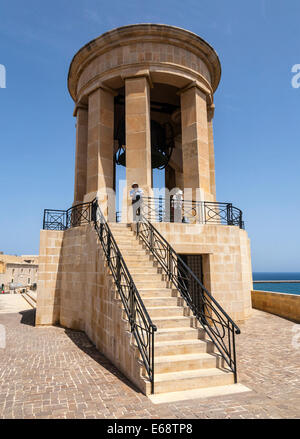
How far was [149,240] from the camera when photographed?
10156 millimetres

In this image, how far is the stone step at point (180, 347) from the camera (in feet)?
18.2

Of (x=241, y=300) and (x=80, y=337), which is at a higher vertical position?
(x=241, y=300)

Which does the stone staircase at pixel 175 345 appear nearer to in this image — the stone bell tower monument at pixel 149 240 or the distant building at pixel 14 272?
the stone bell tower monument at pixel 149 240

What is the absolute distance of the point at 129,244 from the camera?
9766 millimetres

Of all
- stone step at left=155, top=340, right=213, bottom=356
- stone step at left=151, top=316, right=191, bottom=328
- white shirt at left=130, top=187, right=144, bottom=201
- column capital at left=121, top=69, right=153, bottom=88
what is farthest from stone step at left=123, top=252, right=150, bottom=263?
column capital at left=121, top=69, right=153, bottom=88

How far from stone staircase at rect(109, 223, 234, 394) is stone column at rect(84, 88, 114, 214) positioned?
23.3 feet

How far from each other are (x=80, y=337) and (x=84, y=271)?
89.0 inches

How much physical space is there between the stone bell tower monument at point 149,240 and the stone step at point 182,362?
0.06 ft

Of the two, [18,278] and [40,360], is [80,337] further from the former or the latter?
[18,278]

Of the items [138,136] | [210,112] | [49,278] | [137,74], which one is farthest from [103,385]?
[210,112]

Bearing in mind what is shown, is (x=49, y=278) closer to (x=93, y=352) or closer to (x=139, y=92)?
(x=93, y=352)

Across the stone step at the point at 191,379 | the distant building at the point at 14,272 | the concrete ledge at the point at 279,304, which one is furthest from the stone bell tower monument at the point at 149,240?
the distant building at the point at 14,272

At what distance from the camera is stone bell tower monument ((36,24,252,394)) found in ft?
18.8
